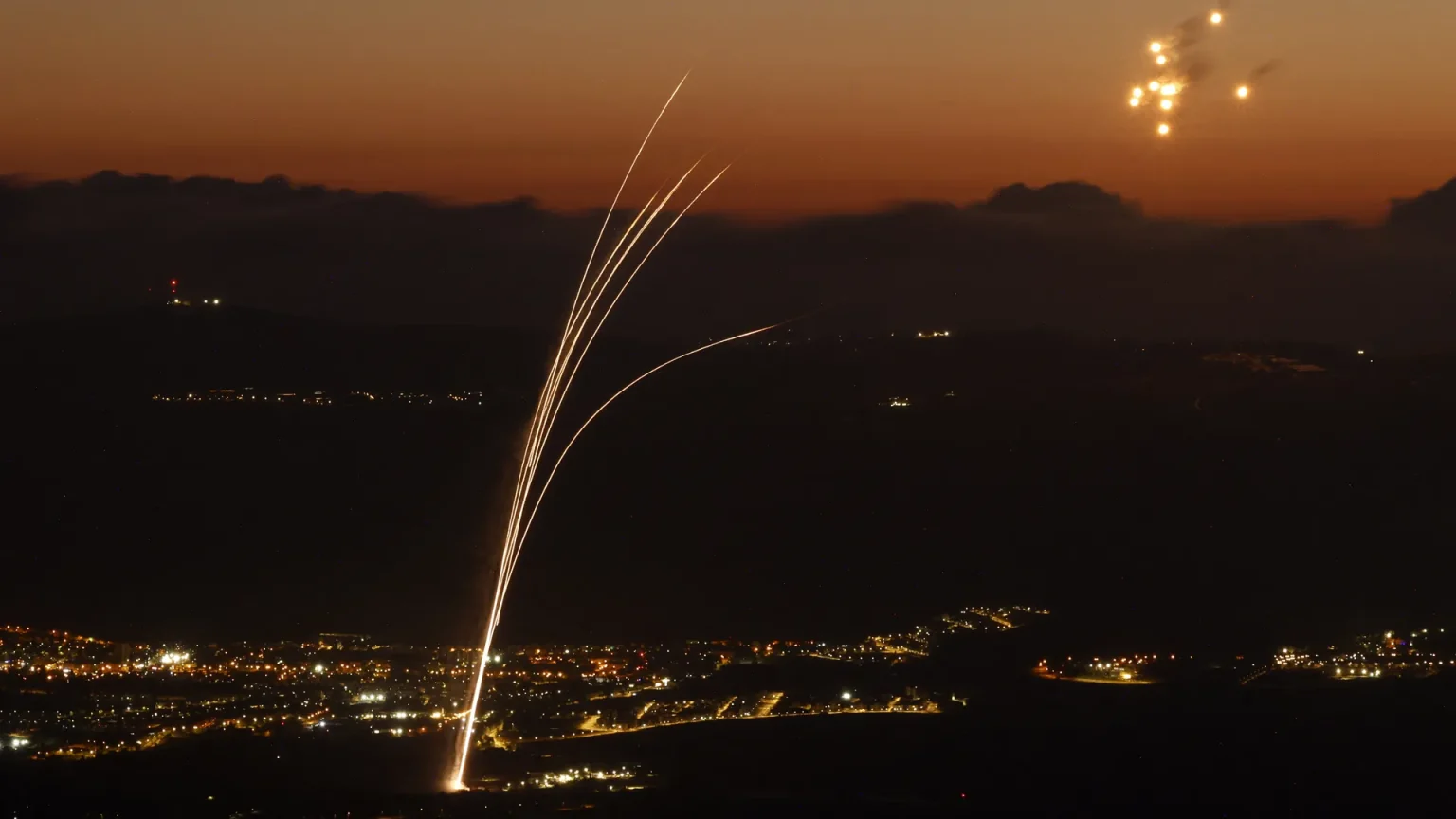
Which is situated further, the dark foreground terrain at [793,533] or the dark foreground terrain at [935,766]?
the dark foreground terrain at [793,533]

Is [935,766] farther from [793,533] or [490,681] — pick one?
[793,533]

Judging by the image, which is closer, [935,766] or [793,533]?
[935,766]

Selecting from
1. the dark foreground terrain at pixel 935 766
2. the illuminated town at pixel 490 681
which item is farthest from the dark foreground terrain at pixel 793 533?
the illuminated town at pixel 490 681

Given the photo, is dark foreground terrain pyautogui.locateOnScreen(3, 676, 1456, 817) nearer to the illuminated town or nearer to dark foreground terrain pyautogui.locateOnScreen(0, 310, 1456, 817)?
dark foreground terrain pyautogui.locateOnScreen(0, 310, 1456, 817)

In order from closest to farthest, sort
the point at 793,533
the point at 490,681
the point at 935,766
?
the point at 935,766 → the point at 490,681 → the point at 793,533

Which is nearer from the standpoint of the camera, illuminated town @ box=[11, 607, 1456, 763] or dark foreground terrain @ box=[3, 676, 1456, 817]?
dark foreground terrain @ box=[3, 676, 1456, 817]

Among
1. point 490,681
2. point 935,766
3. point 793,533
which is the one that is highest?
point 793,533

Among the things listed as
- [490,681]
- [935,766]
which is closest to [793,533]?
[490,681]

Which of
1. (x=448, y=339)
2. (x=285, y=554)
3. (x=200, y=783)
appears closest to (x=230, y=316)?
(x=448, y=339)

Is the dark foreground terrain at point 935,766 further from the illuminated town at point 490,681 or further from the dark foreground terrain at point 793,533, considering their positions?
the illuminated town at point 490,681

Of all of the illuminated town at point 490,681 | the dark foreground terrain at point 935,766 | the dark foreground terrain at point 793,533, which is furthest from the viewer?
the illuminated town at point 490,681

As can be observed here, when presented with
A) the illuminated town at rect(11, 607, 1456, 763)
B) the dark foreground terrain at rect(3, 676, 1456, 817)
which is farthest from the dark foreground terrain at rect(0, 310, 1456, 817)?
the illuminated town at rect(11, 607, 1456, 763)

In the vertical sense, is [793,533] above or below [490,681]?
above
